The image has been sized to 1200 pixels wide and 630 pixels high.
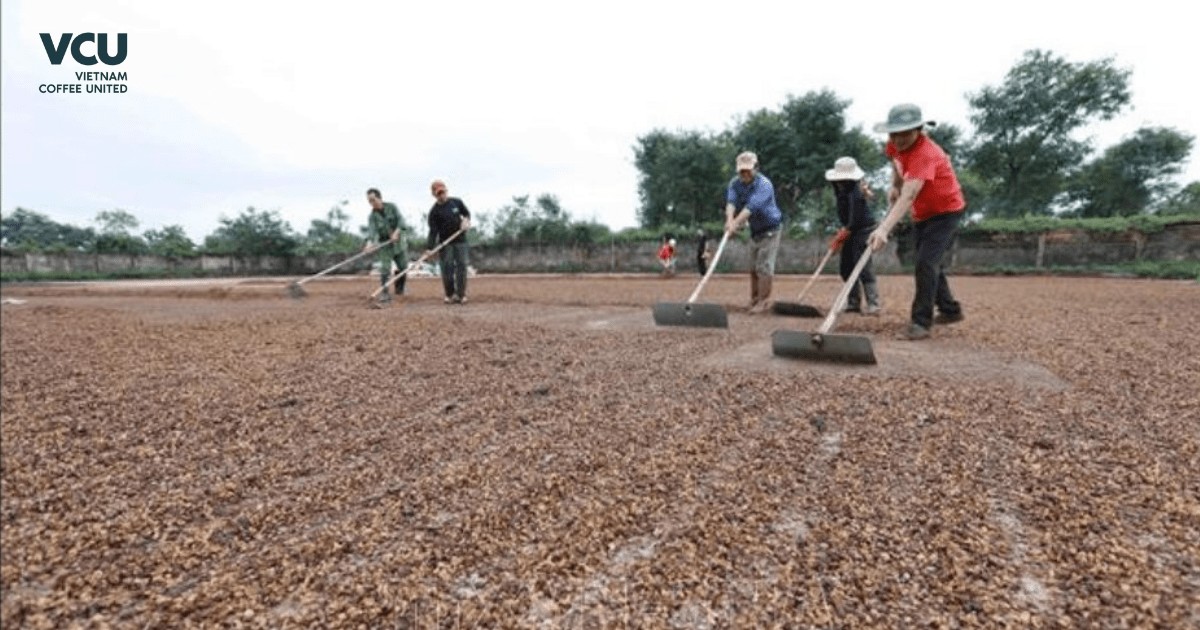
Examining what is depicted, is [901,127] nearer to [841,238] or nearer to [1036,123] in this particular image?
[841,238]

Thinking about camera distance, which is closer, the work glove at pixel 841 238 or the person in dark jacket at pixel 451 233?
the work glove at pixel 841 238

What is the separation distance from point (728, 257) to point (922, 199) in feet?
60.6

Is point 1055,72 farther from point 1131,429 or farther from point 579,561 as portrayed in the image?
point 579,561

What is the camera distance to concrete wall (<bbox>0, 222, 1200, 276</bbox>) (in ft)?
Result: 52.7

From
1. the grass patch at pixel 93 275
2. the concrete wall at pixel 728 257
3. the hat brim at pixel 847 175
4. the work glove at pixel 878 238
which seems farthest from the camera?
the grass patch at pixel 93 275

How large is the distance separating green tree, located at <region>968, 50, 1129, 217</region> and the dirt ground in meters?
32.9

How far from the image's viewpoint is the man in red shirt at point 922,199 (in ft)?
11.6

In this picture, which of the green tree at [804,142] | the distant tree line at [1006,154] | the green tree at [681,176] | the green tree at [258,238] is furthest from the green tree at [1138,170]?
the green tree at [258,238]

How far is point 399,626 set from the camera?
1.03 metres

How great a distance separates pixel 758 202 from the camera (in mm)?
5305

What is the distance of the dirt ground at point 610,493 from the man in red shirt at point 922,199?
2.15ft

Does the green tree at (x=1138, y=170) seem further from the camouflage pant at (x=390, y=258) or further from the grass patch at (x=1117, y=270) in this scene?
the camouflage pant at (x=390, y=258)

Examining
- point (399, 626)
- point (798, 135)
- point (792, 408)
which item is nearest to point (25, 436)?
point (399, 626)

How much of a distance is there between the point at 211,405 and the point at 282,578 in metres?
1.70
